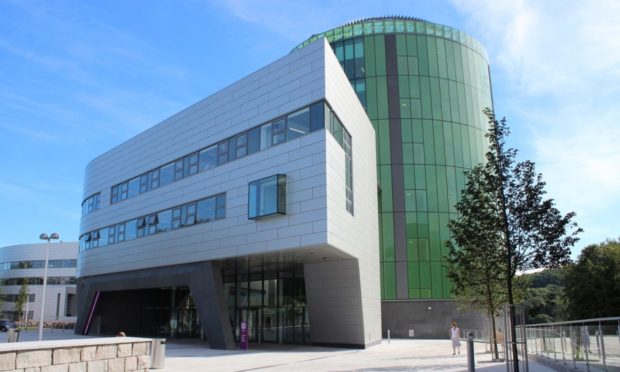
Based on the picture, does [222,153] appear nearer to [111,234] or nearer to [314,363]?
[314,363]

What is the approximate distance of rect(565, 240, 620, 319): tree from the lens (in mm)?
52062

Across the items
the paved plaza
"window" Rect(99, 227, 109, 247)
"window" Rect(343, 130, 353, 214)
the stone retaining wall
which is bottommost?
the paved plaza

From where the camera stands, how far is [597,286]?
176 feet

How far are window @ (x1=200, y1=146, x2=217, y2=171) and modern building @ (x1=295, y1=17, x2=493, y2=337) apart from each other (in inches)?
723

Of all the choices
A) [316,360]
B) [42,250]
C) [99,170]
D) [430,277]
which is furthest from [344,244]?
[42,250]

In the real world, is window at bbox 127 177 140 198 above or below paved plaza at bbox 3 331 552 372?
above

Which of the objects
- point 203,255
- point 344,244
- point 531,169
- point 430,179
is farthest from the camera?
point 430,179

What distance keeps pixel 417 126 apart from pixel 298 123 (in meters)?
22.1

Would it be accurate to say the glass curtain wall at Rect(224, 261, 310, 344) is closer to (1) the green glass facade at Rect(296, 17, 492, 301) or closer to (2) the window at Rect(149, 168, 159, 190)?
(2) the window at Rect(149, 168, 159, 190)

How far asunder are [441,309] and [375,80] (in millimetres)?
20081

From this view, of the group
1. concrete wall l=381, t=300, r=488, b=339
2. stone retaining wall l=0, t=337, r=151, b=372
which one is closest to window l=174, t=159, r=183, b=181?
stone retaining wall l=0, t=337, r=151, b=372

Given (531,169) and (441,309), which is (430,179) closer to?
(441,309)

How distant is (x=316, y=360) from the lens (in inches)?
786

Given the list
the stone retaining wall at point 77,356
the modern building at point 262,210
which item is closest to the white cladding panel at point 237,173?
the modern building at point 262,210
